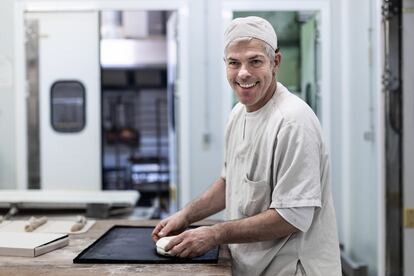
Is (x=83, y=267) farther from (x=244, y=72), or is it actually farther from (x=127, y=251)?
(x=244, y=72)

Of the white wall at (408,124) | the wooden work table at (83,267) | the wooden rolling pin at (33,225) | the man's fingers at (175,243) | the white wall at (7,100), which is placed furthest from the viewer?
the white wall at (7,100)

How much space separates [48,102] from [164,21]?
3107mm

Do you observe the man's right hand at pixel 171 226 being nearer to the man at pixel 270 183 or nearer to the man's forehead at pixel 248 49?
the man at pixel 270 183

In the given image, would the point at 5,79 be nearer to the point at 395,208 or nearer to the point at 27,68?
the point at 27,68

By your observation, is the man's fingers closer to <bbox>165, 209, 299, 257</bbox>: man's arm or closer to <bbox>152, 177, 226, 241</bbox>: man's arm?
<bbox>165, 209, 299, 257</bbox>: man's arm

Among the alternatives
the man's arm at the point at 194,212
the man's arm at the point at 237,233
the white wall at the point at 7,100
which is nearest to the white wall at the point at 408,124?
the man's arm at the point at 194,212

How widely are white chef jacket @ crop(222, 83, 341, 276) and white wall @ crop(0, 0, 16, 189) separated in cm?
266

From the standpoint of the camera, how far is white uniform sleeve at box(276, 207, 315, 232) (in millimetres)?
1513

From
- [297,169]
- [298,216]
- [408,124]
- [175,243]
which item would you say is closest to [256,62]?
[297,169]

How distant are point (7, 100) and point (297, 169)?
9.74 feet

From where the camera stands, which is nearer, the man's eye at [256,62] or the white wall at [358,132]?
the man's eye at [256,62]

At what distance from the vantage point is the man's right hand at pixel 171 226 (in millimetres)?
1786

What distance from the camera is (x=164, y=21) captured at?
662cm

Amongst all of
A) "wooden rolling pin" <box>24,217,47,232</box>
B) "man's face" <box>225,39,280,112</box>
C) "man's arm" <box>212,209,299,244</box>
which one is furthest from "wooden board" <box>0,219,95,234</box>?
"man's face" <box>225,39,280,112</box>
